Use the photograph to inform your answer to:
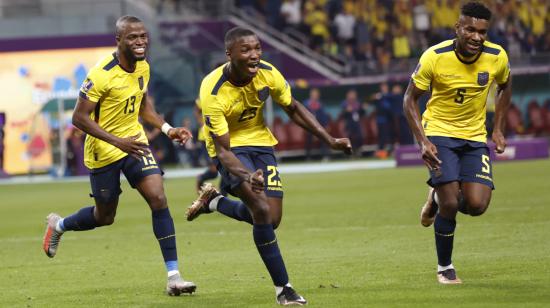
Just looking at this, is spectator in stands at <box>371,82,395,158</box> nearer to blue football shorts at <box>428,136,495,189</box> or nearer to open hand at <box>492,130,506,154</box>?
open hand at <box>492,130,506,154</box>

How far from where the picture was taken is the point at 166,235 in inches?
438

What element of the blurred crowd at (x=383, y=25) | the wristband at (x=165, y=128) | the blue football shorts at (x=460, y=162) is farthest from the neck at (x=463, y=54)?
the blurred crowd at (x=383, y=25)

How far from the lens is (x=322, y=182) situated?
88.3 ft

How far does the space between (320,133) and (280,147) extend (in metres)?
26.8

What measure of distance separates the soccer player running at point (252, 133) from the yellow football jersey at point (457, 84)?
1246mm

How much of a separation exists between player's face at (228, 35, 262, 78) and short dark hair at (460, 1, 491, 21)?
1963 millimetres

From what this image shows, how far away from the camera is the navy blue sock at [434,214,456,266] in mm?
10875

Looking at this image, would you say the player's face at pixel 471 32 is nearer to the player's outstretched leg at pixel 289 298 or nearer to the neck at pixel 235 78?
the neck at pixel 235 78

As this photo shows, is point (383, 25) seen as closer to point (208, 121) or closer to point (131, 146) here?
point (131, 146)

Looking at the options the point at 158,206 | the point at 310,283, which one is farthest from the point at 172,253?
the point at 310,283

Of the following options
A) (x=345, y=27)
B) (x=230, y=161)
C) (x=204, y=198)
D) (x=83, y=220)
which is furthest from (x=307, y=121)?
(x=345, y=27)

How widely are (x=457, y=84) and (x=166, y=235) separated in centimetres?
296

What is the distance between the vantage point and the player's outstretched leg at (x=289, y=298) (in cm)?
977

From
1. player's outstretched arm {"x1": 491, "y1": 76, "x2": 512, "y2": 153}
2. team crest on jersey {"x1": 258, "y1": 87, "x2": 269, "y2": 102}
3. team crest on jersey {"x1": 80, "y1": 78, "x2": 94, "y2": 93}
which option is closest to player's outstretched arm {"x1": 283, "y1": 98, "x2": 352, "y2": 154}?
team crest on jersey {"x1": 258, "y1": 87, "x2": 269, "y2": 102}
